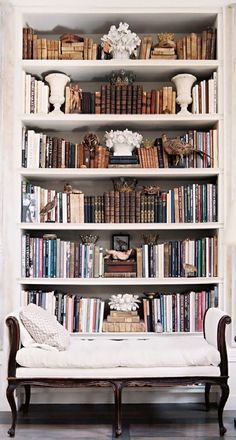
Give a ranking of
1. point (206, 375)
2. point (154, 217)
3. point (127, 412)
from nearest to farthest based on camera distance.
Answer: point (206, 375)
point (127, 412)
point (154, 217)

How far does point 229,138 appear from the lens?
4.08 meters

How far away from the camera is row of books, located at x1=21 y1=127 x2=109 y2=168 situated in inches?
164

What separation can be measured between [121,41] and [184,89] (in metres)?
0.59

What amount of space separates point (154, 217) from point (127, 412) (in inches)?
55.6

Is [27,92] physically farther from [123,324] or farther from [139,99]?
[123,324]

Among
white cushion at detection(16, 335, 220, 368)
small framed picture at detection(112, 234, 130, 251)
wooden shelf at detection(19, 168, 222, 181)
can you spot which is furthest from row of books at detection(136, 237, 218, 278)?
white cushion at detection(16, 335, 220, 368)

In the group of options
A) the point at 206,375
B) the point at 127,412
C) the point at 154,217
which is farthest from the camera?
the point at 154,217

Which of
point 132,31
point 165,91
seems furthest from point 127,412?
point 132,31

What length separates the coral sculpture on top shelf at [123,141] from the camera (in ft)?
13.5

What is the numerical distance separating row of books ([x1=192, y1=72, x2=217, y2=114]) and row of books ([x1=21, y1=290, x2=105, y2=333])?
164cm

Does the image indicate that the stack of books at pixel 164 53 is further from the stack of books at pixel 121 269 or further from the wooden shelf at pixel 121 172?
the stack of books at pixel 121 269

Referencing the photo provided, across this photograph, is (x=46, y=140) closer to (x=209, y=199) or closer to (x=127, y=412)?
(x=209, y=199)

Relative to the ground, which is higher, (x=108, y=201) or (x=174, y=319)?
(x=108, y=201)

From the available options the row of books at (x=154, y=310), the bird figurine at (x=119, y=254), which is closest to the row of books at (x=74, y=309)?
the row of books at (x=154, y=310)
